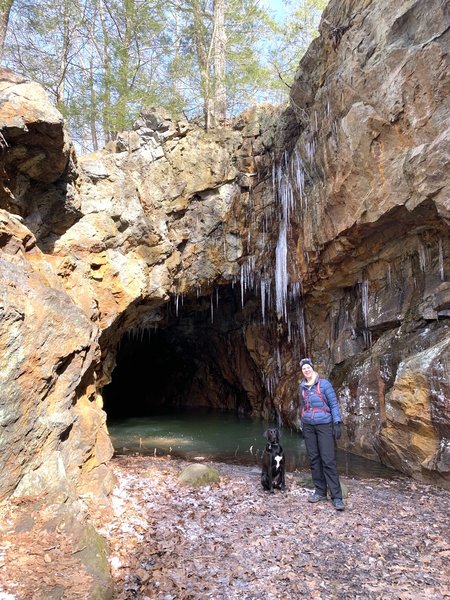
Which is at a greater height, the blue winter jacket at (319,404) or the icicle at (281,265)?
the icicle at (281,265)

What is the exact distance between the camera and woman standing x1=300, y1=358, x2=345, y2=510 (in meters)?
5.27

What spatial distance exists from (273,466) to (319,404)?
128cm

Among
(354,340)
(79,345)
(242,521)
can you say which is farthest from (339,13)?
(242,521)

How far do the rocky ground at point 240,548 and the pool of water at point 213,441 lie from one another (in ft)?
8.52

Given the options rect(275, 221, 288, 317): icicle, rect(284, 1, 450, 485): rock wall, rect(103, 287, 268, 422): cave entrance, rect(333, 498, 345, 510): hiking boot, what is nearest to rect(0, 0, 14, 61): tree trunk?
rect(284, 1, 450, 485): rock wall

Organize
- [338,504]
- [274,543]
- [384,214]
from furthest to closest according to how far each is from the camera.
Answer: [384,214]
[338,504]
[274,543]

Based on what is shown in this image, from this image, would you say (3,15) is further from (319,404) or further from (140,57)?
(319,404)

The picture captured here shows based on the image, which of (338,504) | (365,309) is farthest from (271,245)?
(338,504)

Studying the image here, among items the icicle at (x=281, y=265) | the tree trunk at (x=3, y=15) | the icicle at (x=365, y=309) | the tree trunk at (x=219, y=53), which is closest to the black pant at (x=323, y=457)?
the icicle at (x=365, y=309)

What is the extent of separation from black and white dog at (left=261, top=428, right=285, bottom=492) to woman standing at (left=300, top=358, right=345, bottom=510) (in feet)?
1.85

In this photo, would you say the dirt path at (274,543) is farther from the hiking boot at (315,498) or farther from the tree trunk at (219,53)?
the tree trunk at (219,53)

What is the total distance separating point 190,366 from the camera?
21922 mm

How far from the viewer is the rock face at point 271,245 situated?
17.5ft

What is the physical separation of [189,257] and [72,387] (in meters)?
7.22
